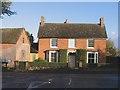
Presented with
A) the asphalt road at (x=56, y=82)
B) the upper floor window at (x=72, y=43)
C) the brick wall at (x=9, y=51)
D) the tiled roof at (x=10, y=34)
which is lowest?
the asphalt road at (x=56, y=82)

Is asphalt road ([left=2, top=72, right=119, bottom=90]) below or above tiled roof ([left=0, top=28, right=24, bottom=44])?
below

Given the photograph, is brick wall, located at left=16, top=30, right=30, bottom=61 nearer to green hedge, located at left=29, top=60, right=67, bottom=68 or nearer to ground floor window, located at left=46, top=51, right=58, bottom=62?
ground floor window, located at left=46, top=51, right=58, bottom=62

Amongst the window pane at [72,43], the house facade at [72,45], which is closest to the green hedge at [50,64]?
the house facade at [72,45]

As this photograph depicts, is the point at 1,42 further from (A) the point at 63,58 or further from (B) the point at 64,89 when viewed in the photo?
(B) the point at 64,89

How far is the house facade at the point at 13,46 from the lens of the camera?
3300 cm

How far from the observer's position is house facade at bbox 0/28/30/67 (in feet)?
108

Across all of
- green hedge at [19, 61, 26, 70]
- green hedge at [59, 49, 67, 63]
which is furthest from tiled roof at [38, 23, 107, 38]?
green hedge at [19, 61, 26, 70]

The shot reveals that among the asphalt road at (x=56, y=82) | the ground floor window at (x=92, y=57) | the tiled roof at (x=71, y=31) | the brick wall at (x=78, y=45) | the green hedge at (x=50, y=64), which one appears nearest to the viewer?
the asphalt road at (x=56, y=82)

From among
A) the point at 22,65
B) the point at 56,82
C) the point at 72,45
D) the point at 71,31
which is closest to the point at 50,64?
the point at 22,65

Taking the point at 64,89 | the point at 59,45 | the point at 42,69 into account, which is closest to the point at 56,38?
the point at 59,45

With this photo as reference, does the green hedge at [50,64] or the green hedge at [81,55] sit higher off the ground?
the green hedge at [81,55]

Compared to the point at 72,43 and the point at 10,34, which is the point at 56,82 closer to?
the point at 72,43

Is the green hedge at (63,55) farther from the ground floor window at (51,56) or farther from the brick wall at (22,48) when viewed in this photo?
the brick wall at (22,48)

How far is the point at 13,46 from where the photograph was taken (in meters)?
33.3
